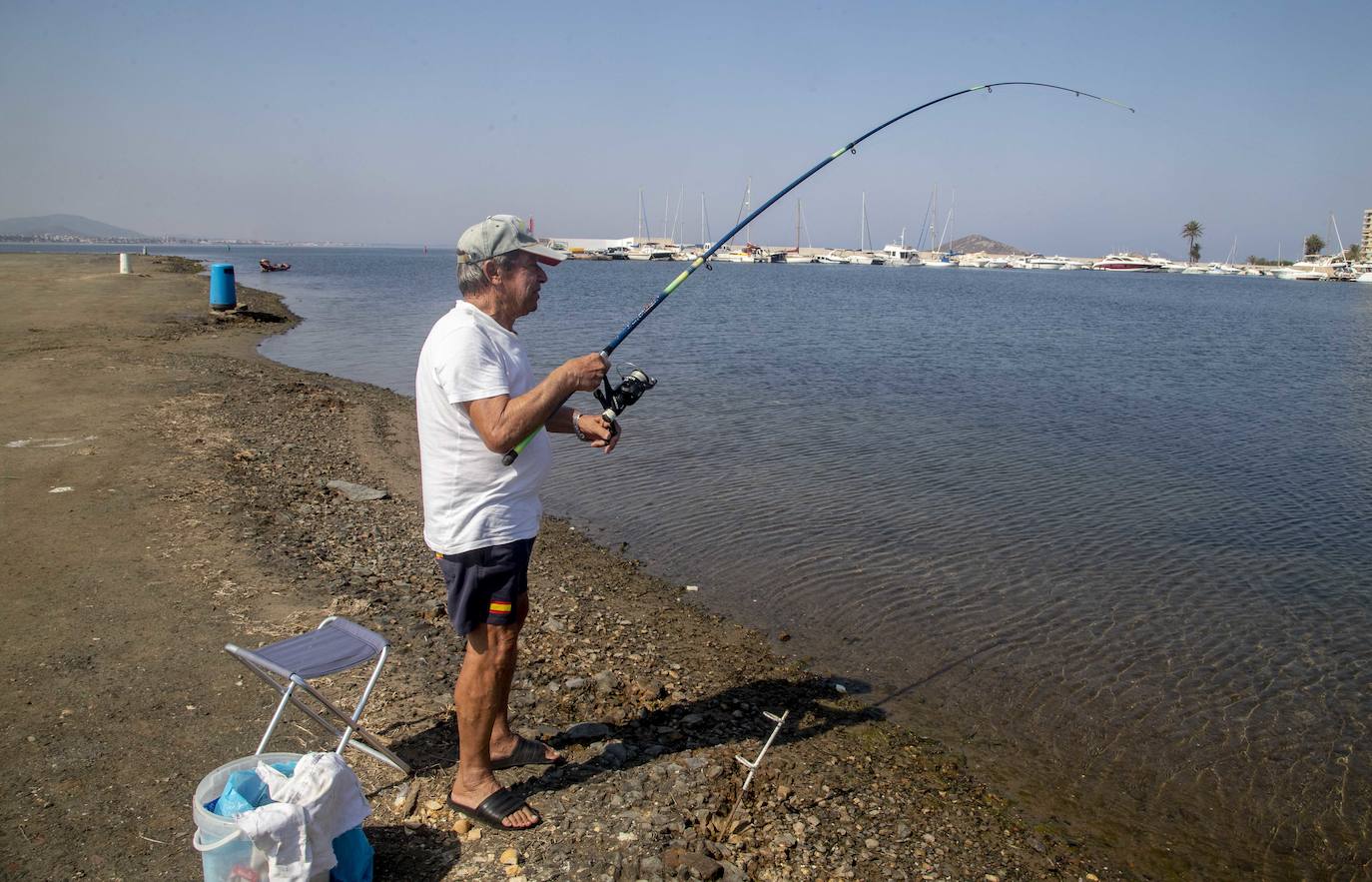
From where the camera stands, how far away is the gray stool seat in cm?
333

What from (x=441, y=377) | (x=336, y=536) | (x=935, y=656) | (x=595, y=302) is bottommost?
(x=935, y=656)

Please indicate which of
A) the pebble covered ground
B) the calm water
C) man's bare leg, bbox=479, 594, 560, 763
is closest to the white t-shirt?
man's bare leg, bbox=479, 594, 560, 763

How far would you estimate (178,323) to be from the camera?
20.1 m

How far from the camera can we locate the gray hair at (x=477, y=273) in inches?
129

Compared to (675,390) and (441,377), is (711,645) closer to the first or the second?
(441,377)

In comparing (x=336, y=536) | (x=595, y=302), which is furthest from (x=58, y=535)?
(x=595, y=302)

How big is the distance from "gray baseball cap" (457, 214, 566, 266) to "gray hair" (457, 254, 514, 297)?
0.01 metres

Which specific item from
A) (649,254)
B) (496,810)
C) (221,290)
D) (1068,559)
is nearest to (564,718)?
(496,810)

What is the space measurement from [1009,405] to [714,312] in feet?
69.2

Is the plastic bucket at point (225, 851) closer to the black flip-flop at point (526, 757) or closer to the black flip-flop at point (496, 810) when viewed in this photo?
the black flip-flop at point (496, 810)

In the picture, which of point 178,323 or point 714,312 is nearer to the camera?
point 178,323

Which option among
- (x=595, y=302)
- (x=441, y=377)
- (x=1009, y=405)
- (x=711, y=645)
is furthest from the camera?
(x=595, y=302)

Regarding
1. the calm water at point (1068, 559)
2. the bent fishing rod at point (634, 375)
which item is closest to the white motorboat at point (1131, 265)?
the calm water at point (1068, 559)

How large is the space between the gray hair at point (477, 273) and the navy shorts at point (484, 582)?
92cm
